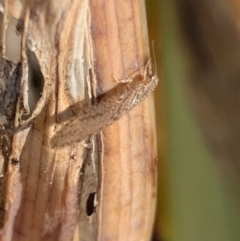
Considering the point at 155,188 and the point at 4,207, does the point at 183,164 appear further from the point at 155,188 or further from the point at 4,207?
the point at 4,207

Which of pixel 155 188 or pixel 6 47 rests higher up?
pixel 6 47

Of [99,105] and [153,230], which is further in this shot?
[153,230]

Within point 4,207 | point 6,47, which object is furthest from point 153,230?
point 6,47
